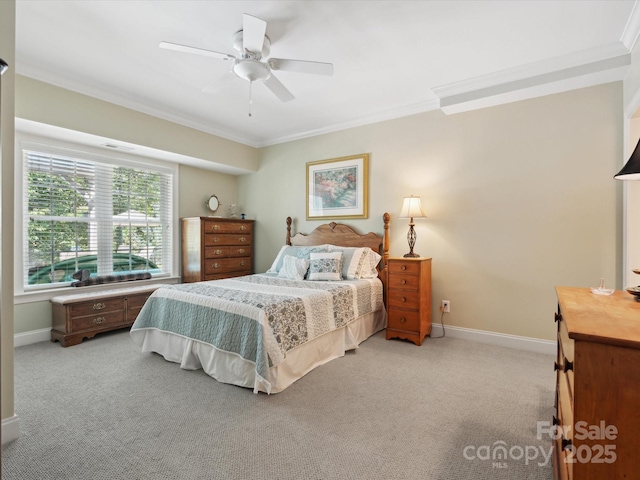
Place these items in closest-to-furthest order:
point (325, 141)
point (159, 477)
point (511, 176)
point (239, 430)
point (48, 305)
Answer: point (159, 477), point (239, 430), point (511, 176), point (48, 305), point (325, 141)

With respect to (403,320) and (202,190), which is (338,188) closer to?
(403,320)

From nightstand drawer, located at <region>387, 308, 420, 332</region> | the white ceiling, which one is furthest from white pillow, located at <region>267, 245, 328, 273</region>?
the white ceiling

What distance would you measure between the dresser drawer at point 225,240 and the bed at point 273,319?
1245 millimetres

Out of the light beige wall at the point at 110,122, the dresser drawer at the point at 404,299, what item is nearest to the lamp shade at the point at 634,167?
the dresser drawer at the point at 404,299

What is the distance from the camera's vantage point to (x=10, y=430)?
1.77 meters

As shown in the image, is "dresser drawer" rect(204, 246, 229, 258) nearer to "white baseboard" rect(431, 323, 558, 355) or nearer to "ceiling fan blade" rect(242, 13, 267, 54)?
"ceiling fan blade" rect(242, 13, 267, 54)

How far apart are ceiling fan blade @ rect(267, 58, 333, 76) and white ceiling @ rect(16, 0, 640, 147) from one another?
0.27m

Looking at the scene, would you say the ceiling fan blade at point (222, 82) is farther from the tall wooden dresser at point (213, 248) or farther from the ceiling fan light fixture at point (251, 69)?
the tall wooden dresser at point (213, 248)

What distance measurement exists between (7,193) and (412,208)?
3311 mm

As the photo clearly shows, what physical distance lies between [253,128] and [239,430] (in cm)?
393

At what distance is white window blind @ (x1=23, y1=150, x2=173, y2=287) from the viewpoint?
11.4ft

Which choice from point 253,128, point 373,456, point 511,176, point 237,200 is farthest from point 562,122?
point 237,200

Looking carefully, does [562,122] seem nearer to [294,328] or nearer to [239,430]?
[294,328]

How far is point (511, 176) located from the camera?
10.6ft
